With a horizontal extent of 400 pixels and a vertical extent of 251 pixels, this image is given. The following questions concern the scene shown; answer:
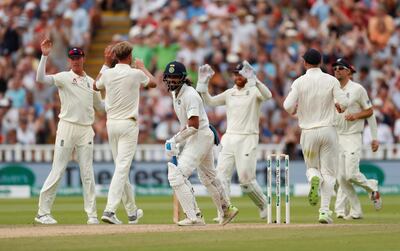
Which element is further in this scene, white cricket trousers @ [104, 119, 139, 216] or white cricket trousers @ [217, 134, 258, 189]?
white cricket trousers @ [217, 134, 258, 189]

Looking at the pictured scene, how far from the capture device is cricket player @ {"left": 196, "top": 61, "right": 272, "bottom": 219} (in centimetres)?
1814

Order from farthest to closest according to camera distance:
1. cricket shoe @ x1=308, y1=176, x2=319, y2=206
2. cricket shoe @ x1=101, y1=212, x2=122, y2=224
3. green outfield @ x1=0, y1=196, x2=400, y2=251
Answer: cricket shoe @ x1=101, y1=212, x2=122, y2=224 < cricket shoe @ x1=308, y1=176, x2=319, y2=206 < green outfield @ x1=0, y1=196, x2=400, y2=251

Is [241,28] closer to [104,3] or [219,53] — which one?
[219,53]

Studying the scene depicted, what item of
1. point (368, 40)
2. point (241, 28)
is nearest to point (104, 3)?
point (241, 28)

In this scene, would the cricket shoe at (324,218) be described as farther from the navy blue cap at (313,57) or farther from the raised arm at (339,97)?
the navy blue cap at (313,57)

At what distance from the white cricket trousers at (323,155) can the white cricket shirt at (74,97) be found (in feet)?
9.07

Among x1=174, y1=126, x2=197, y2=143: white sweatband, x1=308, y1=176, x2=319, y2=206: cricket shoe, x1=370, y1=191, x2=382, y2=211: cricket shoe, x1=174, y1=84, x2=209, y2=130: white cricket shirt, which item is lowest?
x1=370, y1=191, x2=382, y2=211: cricket shoe

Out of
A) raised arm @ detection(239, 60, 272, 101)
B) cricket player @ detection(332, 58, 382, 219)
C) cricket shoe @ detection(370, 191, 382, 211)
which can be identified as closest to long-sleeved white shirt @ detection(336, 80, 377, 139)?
cricket player @ detection(332, 58, 382, 219)

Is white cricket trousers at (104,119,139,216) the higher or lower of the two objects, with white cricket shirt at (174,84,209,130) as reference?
lower

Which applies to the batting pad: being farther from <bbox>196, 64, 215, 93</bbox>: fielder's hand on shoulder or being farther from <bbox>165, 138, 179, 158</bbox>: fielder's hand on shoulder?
<bbox>165, 138, 179, 158</bbox>: fielder's hand on shoulder

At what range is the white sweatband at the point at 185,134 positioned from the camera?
15609 mm

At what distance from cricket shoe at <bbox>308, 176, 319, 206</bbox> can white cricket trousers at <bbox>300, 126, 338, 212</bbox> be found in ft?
0.90

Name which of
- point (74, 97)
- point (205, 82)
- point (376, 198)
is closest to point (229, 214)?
point (205, 82)

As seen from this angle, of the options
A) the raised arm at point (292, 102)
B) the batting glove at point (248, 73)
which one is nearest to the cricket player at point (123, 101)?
the batting glove at point (248, 73)
